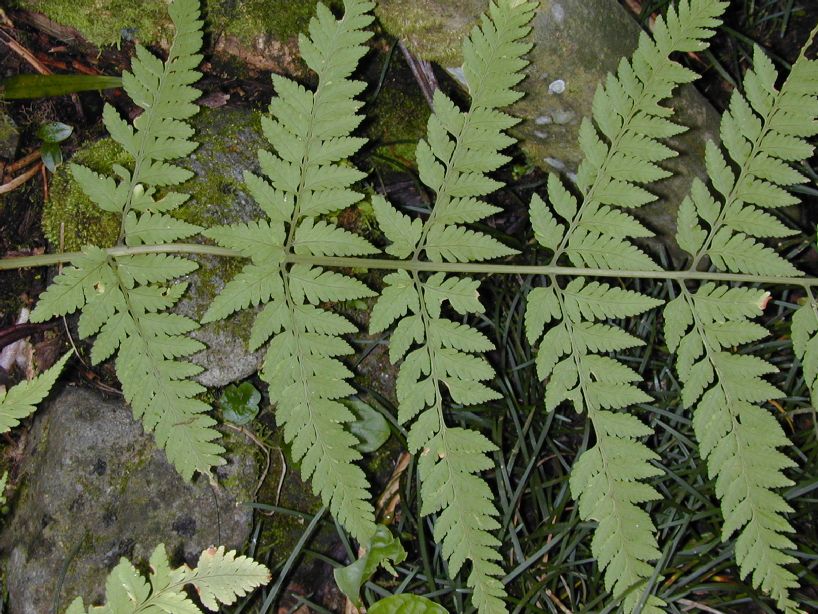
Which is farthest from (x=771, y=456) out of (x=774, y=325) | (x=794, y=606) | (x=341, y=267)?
(x=341, y=267)

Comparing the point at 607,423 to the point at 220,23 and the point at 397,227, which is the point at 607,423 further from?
the point at 220,23

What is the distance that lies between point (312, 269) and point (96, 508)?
4.56ft

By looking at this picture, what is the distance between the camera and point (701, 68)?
3.68 meters

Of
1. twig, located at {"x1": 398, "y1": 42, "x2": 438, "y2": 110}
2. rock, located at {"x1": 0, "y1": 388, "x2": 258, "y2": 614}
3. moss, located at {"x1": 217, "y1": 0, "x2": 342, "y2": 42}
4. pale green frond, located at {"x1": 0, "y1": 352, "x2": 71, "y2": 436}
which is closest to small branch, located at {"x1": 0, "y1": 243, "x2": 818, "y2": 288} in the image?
pale green frond, located at {"x1": 0, "y1": 352, "x2": 71, "y2": 436}

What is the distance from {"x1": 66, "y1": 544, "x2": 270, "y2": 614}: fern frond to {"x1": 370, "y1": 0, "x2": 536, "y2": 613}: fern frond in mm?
796

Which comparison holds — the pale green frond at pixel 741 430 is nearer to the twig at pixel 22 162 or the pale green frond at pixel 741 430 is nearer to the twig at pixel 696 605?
the twig at pixel 696 605

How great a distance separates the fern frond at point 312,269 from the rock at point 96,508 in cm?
66

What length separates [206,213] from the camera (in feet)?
9.97

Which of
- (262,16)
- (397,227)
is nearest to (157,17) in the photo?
(262,16)

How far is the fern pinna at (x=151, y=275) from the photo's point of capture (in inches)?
106

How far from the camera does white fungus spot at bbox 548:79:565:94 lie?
300 centimetres

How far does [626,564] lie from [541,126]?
1886 millimetres

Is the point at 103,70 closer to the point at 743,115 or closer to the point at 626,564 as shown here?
the point at 743,115

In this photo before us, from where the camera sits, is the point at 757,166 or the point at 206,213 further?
the point at 206,213
